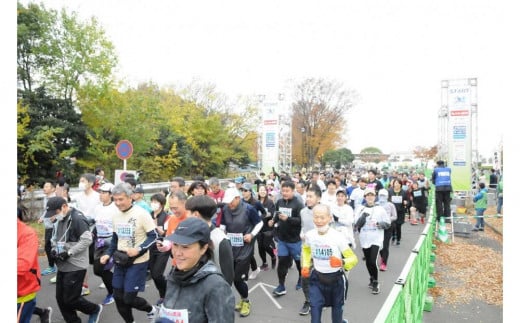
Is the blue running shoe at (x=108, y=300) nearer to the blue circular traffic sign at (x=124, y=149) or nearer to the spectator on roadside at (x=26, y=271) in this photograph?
the spectator on roadside at (x=26, y=271)

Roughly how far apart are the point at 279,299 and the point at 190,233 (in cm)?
436

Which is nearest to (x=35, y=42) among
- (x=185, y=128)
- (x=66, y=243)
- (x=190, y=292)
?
(x=185, y=128)

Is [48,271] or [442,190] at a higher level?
[442,190]

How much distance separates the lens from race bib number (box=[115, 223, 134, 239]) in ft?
14.8

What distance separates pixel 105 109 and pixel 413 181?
16977 mm

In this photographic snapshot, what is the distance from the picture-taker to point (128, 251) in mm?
4336

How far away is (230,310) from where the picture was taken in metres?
2.12

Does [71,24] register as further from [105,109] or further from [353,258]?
[353,258]

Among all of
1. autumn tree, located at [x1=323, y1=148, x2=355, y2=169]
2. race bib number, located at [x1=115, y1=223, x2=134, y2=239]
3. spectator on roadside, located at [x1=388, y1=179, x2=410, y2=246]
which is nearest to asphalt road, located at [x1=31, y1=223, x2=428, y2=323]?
race bib number, located at [x1=115, y1=223, x2=134, y2=239]

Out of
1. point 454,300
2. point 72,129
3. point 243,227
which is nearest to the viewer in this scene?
point 243,227

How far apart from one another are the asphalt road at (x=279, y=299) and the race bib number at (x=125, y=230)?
1569 mm

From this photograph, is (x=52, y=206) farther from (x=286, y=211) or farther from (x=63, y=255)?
(x=286, y=211)

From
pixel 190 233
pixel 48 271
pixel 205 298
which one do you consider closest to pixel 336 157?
pixel 48 271

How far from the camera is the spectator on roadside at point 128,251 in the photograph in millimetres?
4363
